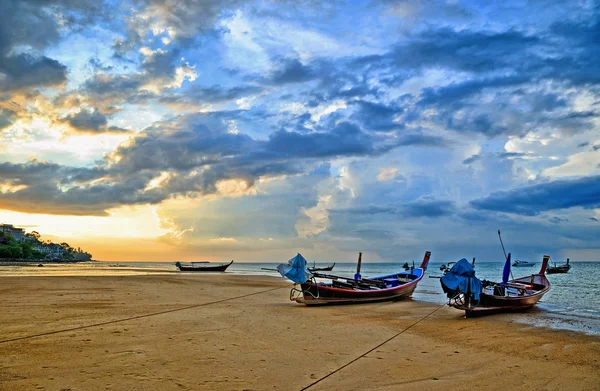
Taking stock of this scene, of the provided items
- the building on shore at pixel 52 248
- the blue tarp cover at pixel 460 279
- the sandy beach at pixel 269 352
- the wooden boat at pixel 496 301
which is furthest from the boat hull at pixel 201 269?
the building on shore at pixel 52 248

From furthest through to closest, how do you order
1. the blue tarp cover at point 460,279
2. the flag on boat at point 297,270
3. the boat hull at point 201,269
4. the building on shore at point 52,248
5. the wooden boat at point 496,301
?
the building on shore at point 52,248 < the boat hull at point 201,269 < the flag on boat at point 297,270 < the wooden boat at point 496,301 < the blue tarp cover at point 460,279

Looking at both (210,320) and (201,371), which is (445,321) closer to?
(210,320)

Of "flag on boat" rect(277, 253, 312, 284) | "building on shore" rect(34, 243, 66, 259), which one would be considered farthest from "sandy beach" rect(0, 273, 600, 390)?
"building on shore" rect(34, 243, 66, 259)

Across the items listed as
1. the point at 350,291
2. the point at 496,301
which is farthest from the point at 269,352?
the point at 496,301

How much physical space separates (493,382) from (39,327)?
1108 cm

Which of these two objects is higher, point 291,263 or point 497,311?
point 291,263

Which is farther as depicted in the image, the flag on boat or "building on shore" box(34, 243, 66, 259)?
"building on shore" box(34, 243, 66, 259)

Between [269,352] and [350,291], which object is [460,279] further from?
[269,352]

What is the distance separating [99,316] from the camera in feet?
44.1

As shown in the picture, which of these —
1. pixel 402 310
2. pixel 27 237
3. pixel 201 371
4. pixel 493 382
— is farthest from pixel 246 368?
pixel 27 237

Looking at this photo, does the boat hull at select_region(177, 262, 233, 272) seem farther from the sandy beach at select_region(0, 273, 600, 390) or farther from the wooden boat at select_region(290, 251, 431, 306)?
the sandy beach at select_region(0, 273, 600, 390)

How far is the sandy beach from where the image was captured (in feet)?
23.0

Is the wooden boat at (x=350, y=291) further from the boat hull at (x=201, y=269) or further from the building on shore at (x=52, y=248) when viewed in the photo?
the building on shore at (x=52, y=248)

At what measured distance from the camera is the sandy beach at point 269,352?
7008mm
